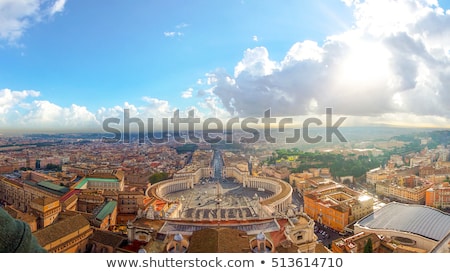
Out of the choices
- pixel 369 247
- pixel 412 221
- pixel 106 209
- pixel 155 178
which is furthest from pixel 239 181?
pixel 369 247

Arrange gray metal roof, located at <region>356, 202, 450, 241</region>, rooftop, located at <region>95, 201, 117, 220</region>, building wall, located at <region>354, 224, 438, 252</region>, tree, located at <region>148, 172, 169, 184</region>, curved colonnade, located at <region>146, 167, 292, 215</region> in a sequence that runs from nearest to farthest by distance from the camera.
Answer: building wall, located at <region>354, 224, 438, 252</region> < gray metal roof, located at <region>356, 202, 450, 241</region> < rooftop, located at <region>95, 201, 117, 220</region> < curved colonnade, located at <region>146, 167, 292, 215</region> < tree, located at <region>148, 172, 169, 184</region>

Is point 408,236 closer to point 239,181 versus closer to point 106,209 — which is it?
point 106,209

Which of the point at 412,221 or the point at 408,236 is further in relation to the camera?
the point at 412,221

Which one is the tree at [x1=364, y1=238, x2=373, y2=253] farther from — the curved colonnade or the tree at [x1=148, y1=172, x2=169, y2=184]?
the tree at [x1=148, y1=172, x2=169, y2=184]

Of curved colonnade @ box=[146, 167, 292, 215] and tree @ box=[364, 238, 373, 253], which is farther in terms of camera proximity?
curved colonnade @ box=[146, 167, 292, 215]

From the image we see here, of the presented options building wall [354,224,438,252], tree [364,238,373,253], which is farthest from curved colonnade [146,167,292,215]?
tree [364,238,373,253]
